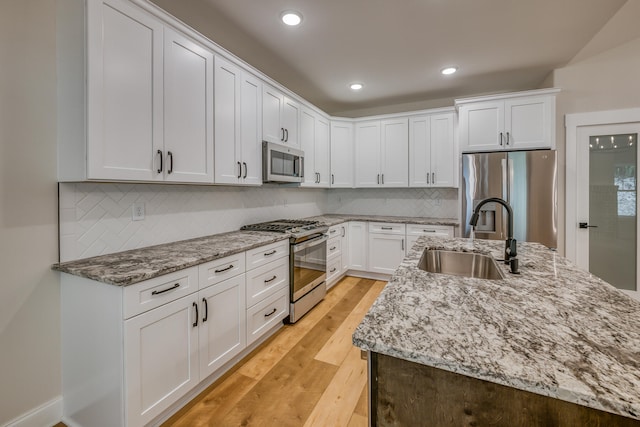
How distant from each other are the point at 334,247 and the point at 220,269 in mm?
2043

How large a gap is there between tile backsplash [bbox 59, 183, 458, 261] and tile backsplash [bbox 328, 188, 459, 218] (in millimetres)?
15

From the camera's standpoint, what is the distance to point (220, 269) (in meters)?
1.90

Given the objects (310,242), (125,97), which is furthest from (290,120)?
(125,97)

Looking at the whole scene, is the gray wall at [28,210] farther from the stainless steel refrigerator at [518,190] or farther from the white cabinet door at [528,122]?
the white cabinet door at [528,122]

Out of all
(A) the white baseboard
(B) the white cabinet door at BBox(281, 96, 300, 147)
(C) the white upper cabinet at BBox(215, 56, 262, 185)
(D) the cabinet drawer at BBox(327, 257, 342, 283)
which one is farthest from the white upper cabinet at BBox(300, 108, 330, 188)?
(A) the white baseboard

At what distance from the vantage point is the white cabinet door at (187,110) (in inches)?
73.2

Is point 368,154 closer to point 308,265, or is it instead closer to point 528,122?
point 528,122

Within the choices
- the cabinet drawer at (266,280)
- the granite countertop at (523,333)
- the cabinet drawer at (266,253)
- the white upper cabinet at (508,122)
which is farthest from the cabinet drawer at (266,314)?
the white upper cabinet at (508,122)

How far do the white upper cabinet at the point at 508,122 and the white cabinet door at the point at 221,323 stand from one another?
319cm

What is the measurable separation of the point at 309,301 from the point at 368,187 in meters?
2.14

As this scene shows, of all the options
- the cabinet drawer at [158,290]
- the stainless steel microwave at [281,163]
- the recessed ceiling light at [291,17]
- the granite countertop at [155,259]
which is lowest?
the cabinet drawer at [158,290]

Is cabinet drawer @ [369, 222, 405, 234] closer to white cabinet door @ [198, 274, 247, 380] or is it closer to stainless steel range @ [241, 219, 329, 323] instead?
stainless steel range @ [241, 219, 329, 323]

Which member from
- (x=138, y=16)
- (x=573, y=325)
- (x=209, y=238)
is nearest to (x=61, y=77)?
(x=138, y=16)

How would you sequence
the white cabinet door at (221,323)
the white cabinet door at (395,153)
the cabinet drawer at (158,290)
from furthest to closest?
the white cabinet door at (395,153)
the white cabinet door at (221,323)
the cabinet drawer at (158,290)
